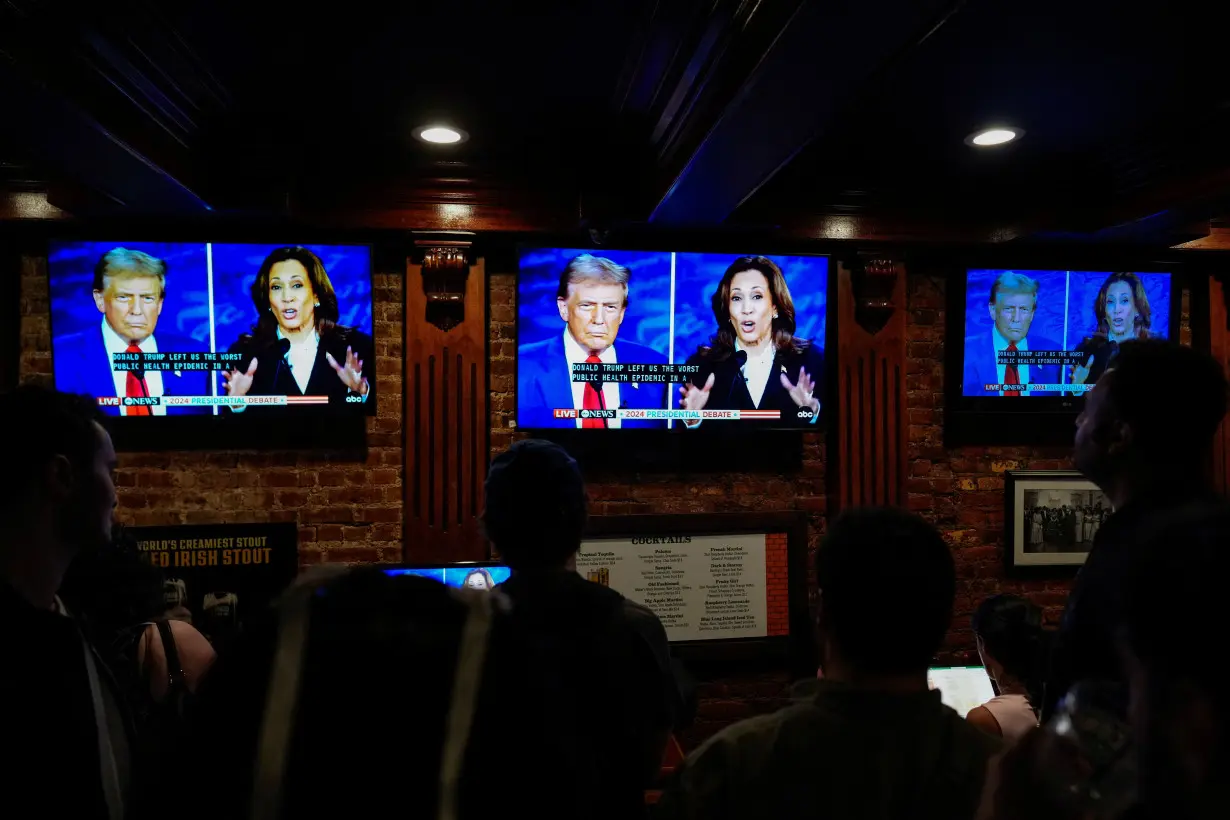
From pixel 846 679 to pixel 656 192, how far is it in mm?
2515

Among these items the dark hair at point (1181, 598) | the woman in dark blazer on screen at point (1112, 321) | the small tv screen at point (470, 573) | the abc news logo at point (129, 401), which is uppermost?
the woman in dark blazer on screen at point (1112, 321)

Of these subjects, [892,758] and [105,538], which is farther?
[105,538]

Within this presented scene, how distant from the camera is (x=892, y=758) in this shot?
1.12 metres

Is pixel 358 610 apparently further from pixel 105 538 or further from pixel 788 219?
pixel 788 219

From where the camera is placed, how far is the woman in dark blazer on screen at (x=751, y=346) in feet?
12.0

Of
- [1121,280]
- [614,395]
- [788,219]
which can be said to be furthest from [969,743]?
[1121,280]

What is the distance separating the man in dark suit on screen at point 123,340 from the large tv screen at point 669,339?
1470mm

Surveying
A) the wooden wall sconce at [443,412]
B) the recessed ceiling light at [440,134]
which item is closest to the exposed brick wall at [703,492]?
the wooden wall sconce at [443,412]

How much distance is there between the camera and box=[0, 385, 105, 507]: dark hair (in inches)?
56.2

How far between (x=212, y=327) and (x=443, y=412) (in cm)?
101

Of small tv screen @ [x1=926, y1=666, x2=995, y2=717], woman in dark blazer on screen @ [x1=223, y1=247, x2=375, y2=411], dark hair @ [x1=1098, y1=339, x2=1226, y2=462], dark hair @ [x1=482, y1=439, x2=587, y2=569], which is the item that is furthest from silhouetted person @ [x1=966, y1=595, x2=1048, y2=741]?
woman in dark blazer on screen @ [x1=223, y1=247, x2=375, y2=411]

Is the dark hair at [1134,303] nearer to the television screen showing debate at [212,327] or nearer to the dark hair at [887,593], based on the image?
the dark hair at [887,593]

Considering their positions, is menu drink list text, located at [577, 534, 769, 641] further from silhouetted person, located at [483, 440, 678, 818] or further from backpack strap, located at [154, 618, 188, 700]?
backpack strap, located at [154, 618, 188, 700]

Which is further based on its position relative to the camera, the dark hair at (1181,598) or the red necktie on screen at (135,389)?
the red necktie on screen at (135,389)
